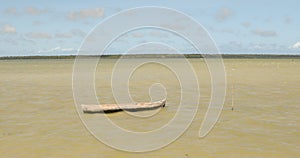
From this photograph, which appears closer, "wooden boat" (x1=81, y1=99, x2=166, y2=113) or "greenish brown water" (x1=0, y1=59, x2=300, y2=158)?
"greenish brown water" (x1=0, y1=59, x2=300, y2=158)

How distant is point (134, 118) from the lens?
12.8 meters

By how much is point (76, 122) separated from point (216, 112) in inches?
210

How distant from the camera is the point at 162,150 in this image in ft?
29.3

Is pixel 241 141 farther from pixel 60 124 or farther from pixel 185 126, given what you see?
pixel 60 124

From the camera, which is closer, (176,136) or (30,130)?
(176,136)

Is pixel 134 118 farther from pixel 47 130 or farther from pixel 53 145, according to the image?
pixel 53 145

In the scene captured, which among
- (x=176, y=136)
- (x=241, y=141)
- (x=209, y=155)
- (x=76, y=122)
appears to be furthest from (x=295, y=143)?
(x=76, y=122)

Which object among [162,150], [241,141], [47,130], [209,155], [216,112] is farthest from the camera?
[216,112]

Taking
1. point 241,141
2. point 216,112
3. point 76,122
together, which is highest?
point 241,141

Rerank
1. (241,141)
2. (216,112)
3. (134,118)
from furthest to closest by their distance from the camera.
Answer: (216,112), (134,118), (241,141)

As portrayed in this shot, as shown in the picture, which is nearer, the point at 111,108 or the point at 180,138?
the point at 180,138

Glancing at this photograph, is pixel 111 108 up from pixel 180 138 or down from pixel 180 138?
down

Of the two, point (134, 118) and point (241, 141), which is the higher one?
point (241, 141)

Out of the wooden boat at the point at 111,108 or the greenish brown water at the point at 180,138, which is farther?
the wooden boat at the point at 111,108
